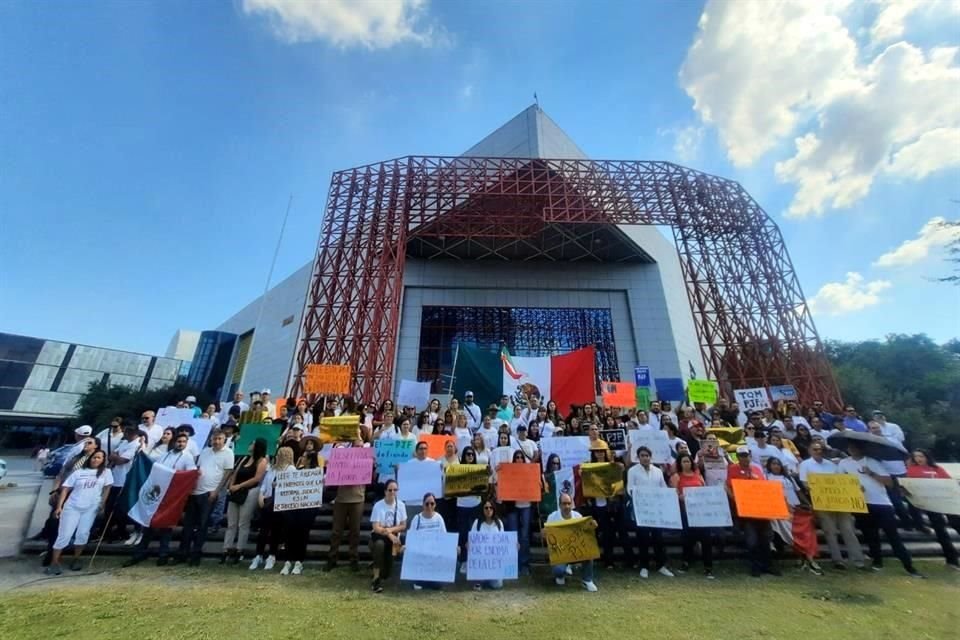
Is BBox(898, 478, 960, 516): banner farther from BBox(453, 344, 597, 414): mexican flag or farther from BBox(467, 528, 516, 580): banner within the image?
BBox(453, 344, 597, 414): mexican flag

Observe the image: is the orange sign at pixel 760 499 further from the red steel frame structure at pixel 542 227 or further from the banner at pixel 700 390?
the red steel frame structure at pixel 542 227

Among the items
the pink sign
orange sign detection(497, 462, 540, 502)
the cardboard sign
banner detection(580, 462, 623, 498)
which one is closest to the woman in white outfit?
the pink sign

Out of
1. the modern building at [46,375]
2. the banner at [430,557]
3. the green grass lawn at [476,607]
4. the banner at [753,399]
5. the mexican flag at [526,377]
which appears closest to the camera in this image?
the green grass lawn at [476,607]

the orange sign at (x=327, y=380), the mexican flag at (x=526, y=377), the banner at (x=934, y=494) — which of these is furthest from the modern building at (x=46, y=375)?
the banner at (x=934, y=494)

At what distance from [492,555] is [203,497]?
427cm

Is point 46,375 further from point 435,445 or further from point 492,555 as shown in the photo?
point 492,555

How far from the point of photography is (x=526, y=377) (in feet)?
41.2

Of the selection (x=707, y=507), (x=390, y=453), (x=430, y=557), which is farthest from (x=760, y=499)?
(x=390, y=453)

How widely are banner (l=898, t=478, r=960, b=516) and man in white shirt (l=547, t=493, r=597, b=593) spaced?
5325 millimetres

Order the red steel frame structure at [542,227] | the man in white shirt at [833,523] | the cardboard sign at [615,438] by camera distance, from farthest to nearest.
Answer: the red steel frame structure at [542,227] < the cardboard sign at [615,438] < the man in white shirt at [833,523]

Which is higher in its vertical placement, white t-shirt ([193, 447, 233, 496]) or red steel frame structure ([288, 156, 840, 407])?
red steel frame structure ([288, 156, 840, 407])

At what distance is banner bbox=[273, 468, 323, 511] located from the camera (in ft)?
18.1

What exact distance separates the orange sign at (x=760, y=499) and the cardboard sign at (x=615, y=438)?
2.30m

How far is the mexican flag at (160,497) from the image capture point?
574 cm
